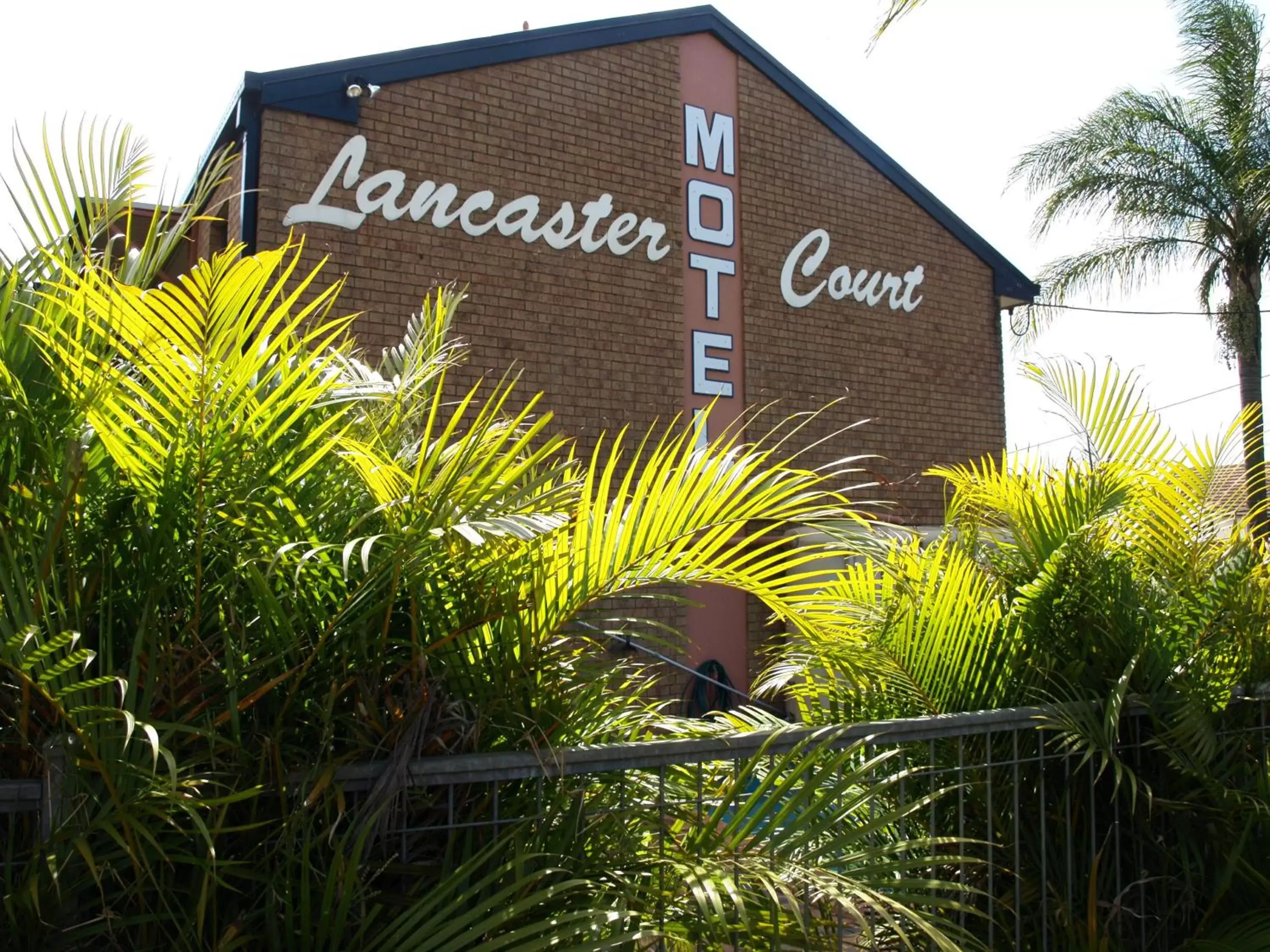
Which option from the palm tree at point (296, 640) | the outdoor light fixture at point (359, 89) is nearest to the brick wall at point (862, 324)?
the outdoor light fixture at point (359, 89)

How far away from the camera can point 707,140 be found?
12.5 m

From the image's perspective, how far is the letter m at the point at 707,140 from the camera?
40.5ft

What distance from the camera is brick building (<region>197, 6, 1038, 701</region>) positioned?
32.9ft

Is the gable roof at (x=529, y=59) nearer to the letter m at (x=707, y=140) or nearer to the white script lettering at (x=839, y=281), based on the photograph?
the letter m at (x=707, y=140)

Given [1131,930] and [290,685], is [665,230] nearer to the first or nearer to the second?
[1131,930]

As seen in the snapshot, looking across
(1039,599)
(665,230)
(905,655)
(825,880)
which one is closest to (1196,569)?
(1039,599)

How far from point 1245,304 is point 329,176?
A: 534 inches

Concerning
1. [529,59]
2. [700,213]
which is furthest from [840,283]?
[529,59]

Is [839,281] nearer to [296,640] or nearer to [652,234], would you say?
[652,234]

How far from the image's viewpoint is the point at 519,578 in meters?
2.47

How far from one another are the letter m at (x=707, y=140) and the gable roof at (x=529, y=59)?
33.9 inches

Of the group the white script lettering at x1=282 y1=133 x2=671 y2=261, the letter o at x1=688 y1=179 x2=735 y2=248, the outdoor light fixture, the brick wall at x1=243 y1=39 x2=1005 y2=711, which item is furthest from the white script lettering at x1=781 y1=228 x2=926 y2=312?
the outdoor light fixture

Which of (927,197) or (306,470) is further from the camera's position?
(927,197)

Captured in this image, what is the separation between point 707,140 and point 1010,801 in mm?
10283
